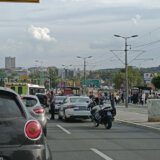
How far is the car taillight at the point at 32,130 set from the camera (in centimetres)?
561

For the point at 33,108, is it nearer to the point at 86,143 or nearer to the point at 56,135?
the point at 56,135

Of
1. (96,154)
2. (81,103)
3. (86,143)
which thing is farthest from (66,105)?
(96,154)

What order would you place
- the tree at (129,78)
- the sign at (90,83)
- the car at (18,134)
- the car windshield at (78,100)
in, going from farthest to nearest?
the tree at (129,78), the sign at (90,83), the car windshield at (78,100), the car at (18,134)

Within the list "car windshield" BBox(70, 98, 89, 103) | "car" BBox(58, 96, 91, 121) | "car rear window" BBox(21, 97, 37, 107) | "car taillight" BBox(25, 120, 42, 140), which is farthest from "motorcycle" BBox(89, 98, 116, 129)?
"car taillight" BBox(25, 120, 42, 140)

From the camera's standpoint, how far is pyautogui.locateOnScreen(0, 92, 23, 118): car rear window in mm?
5754

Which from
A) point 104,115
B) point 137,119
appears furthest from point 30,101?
point 137,119

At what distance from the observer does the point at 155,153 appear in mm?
10938

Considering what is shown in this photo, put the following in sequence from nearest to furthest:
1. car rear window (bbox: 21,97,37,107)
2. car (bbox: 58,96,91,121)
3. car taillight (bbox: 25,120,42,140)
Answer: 1. car taillight (bbox: 25,120,42,140)
2. car rear window (bbox: 21,97,37,107)
3. car (bbox: 58,96,91,121)

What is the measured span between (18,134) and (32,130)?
0.67ft

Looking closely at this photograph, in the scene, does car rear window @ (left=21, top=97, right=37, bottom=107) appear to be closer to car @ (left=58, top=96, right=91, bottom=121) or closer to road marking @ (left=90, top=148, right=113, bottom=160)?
road marking @ (left=90, top=148, right=113, bottom=160)

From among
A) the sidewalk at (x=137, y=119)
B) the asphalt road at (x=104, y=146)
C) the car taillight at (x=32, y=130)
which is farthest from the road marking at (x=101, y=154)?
the sidewalk at (x=137, y=119)

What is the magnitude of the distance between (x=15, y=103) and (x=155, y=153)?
5952 mm

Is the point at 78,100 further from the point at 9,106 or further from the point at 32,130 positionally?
the point at 32,130

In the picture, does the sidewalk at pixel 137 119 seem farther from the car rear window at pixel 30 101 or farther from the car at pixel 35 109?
the car rear window at pixel 30 101
